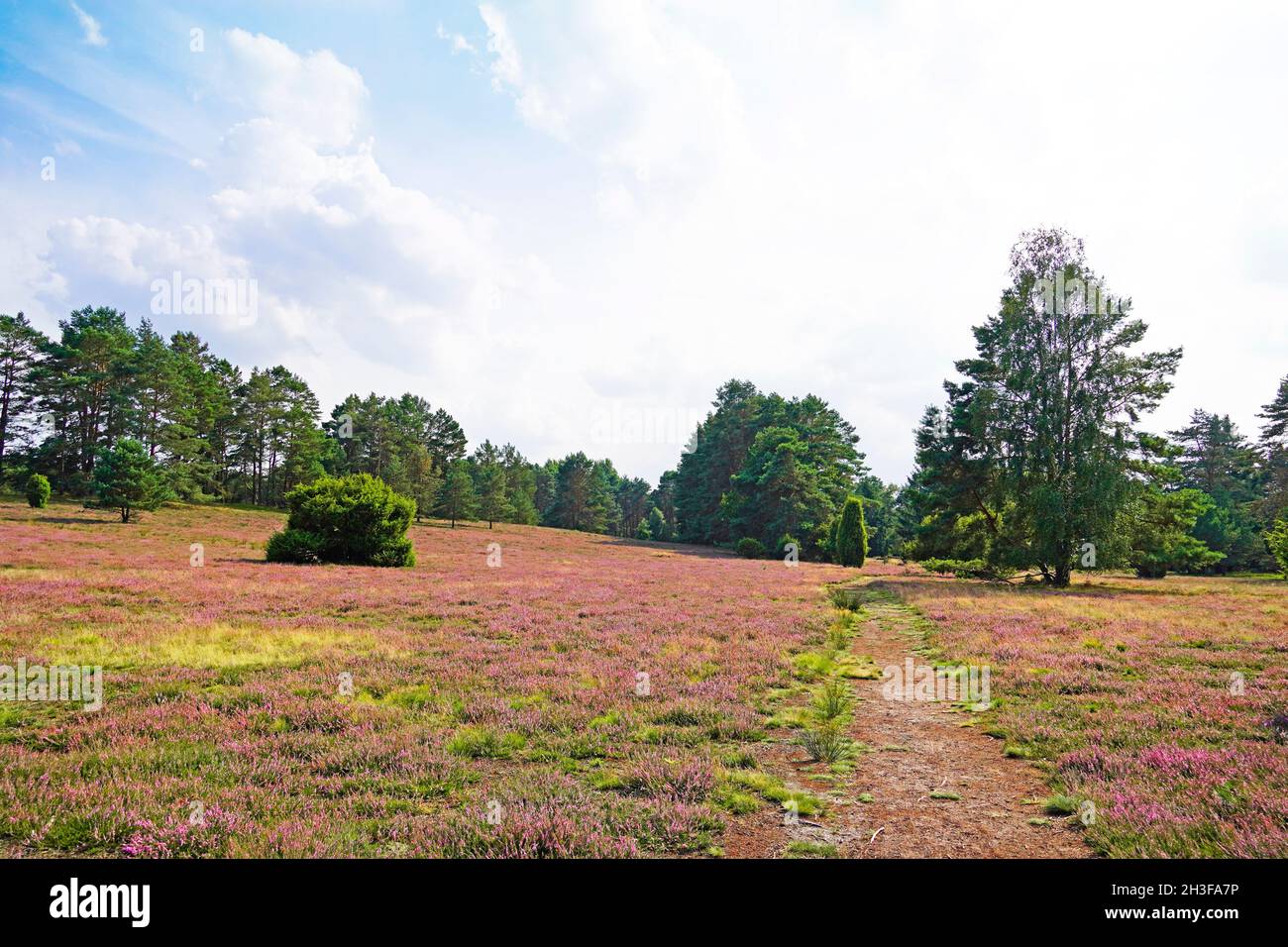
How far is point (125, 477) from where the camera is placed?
48125 millimetres

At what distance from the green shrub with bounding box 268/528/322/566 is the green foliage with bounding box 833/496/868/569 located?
43352 millimetres

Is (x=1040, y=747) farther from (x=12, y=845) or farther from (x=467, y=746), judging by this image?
(x=12, y=845)

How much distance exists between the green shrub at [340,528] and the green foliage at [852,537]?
3877 cm

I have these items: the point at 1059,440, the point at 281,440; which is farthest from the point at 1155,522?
the point at 281,440

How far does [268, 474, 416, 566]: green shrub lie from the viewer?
31.9 metres

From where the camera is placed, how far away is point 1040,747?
7.15m

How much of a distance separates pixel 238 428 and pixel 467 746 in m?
92.8

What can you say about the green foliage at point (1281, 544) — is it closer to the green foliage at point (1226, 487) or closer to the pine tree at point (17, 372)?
the green foliage at point (1226, 487)

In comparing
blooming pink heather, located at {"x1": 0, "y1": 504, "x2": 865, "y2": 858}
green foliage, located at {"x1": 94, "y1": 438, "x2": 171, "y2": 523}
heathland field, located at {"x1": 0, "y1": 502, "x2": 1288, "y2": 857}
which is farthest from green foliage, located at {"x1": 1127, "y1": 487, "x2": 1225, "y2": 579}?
green foliage, located at {"x1": 94, "y1": 438, "x2": 171, "y2": 523}

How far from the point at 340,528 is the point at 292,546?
2.58m

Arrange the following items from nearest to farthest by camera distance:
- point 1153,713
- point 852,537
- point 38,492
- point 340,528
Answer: point 1153,713 < point 340,528 < point 38,492 < point 852,537

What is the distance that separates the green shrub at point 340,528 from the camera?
3191 centimetres

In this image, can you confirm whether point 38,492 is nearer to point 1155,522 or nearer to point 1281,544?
point 1155,522
